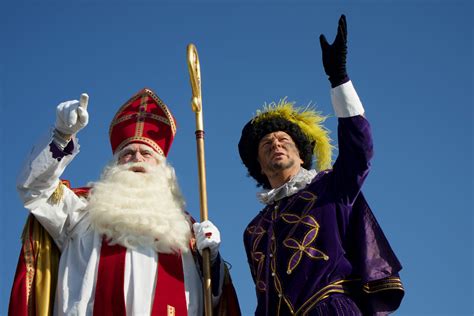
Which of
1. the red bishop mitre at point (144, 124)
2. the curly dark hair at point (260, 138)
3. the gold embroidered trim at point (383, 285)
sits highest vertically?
the red bishop mitre at point (144, 124)

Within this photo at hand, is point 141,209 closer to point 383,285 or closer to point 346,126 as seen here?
point 346,126

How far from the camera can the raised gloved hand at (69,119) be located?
572 centimetres

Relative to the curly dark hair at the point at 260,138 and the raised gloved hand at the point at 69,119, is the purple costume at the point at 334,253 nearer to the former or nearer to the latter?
the curly dark hair at the point at 260,138

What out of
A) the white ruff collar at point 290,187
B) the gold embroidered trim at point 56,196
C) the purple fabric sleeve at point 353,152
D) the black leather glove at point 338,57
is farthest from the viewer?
the white ruff collar at point 290,187

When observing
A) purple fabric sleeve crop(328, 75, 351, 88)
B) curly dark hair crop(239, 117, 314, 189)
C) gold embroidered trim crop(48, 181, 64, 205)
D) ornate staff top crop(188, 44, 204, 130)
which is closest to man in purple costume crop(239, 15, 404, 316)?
purple fabric sleeve crop(328, 75, 351, 88)

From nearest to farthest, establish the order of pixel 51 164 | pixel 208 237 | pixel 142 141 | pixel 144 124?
pixel 51 164 → pixel 208 237 → pixel 142 141 → pixel 144 124

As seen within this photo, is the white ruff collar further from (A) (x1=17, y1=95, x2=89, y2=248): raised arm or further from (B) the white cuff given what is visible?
(A) (x1=17, y1=95, x2=89, y2=248): raised arm

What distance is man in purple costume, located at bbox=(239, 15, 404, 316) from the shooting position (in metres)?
5.46

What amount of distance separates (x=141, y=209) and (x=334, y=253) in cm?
158

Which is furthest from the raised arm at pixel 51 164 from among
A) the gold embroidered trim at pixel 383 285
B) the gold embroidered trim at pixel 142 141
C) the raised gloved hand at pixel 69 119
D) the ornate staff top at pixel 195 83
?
the gold embroidered trim at pixel 383 285

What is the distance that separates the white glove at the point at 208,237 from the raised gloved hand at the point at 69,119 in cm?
119

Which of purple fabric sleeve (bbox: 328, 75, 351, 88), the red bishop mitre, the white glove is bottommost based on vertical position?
the white glove

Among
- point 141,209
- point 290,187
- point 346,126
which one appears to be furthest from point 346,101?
point 141,209

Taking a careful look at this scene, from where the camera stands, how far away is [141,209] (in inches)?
246
